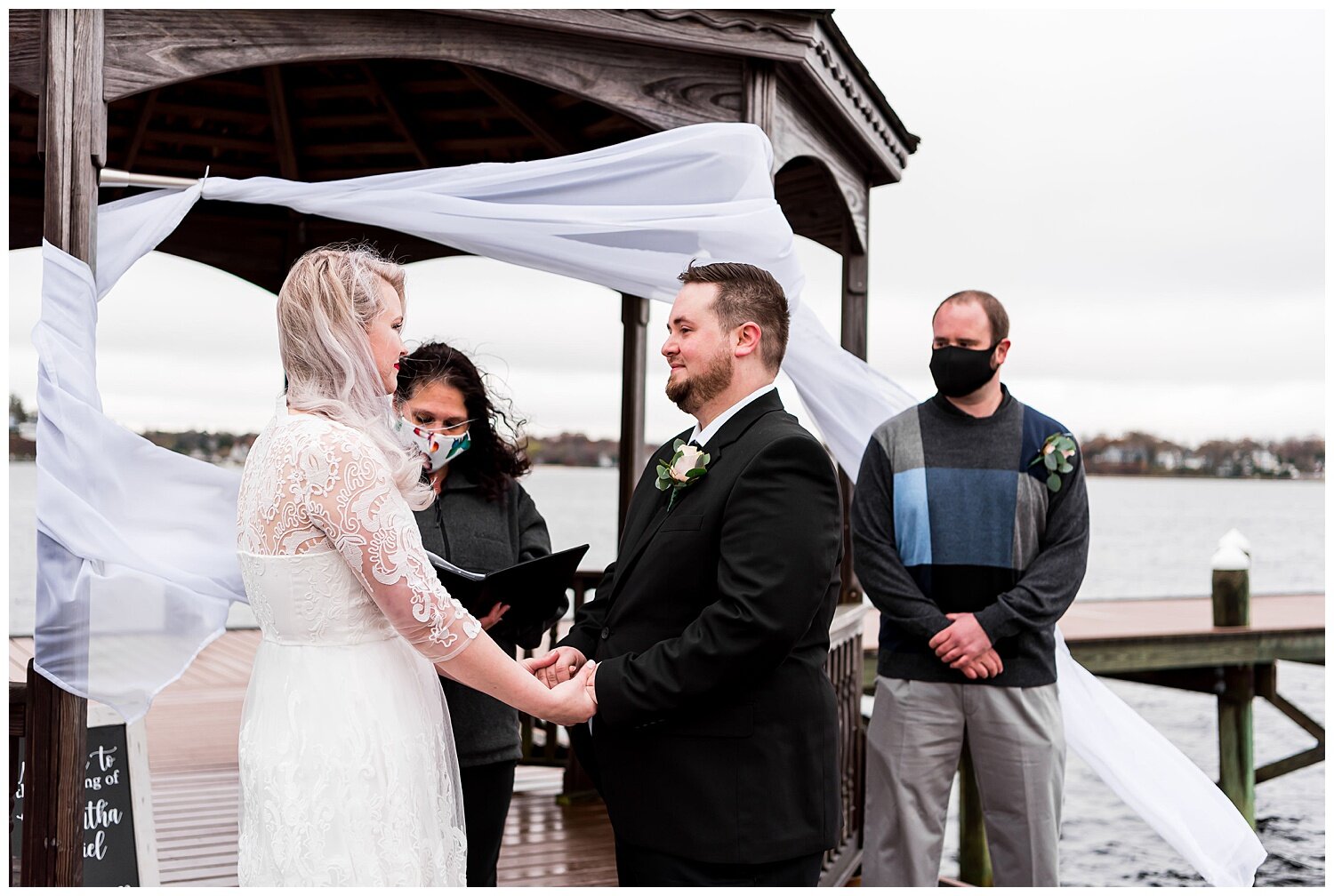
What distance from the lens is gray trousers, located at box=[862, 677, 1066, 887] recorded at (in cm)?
338

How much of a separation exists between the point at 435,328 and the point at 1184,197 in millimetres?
21504

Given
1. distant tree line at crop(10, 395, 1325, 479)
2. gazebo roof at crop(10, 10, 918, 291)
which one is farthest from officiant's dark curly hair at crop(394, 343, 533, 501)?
distant tree line at crop(10, 395, 1325, 479)

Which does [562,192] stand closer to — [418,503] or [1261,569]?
[418,503]

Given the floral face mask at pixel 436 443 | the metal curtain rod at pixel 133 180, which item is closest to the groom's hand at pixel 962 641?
the floral face mask at pixel 436 443

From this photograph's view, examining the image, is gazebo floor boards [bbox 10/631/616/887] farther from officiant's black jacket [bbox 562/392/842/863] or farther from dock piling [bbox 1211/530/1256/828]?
dock piling [bbox 1211/530/1256/828]

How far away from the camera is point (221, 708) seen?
23.8 ft

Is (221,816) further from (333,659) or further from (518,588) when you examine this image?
(333,659)

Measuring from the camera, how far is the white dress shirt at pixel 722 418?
2422 mm

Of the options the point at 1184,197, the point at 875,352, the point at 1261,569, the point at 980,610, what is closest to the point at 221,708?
the point at 980,610

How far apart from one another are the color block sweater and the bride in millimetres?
1591

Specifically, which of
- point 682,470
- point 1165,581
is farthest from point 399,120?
point 1165,581

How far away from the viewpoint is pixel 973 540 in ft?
11.2

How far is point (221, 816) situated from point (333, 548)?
3511mm

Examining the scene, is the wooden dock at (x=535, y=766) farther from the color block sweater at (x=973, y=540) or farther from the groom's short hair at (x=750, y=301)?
the groom's short hair at (x=750, y=301)
